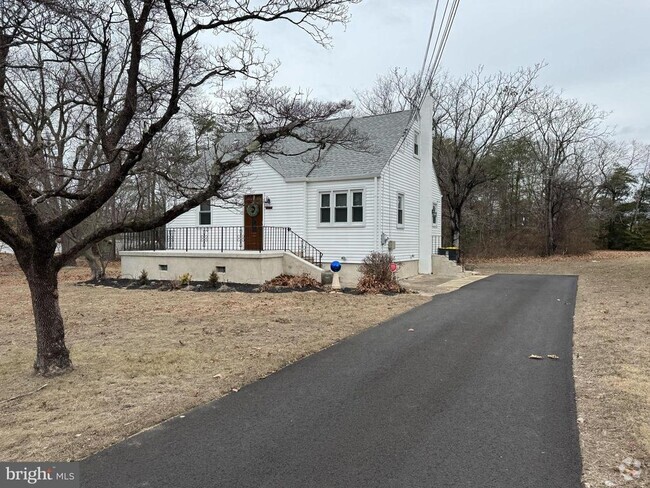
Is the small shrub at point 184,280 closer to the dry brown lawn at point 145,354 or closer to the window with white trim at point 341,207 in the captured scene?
the dry brown lawn at point 145,354

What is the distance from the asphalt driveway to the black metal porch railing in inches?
392

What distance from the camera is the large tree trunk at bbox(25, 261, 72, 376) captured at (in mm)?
5172

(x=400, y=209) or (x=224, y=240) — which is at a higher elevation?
(x=400, y=209)

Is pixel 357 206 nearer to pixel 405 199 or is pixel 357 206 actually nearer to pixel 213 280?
pixel 405 199

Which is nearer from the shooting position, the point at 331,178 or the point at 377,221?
the point at 377,221

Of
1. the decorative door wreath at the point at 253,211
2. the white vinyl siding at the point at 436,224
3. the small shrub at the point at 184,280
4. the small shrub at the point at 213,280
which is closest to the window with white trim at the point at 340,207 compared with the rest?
the decorative door wreath at the point at 253,211

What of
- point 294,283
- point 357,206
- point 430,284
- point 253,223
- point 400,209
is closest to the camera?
point 294,283

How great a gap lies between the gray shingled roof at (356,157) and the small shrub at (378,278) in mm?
3446

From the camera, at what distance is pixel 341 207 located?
A: 15914 mm

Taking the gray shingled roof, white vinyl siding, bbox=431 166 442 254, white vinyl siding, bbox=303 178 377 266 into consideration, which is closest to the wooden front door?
the gray shingled roof

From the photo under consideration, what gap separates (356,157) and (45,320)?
12600mm

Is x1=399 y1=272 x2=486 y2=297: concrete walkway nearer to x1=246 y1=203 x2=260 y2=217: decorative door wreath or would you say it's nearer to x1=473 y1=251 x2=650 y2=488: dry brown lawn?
x1=473 y1=251 x2=650 y2=488: dry brown lawn

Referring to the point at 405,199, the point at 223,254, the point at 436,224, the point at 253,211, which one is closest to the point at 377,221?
the point at 405,199

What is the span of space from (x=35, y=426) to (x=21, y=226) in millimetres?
2984
